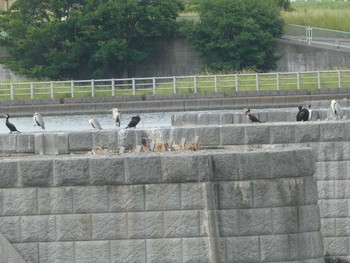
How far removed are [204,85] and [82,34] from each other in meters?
11.3

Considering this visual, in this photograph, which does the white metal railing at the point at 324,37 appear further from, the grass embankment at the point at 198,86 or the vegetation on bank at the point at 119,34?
the grass embankment at the point at 198,86

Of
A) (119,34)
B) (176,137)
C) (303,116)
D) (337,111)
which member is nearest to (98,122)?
(337,111)

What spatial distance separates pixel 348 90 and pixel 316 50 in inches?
447

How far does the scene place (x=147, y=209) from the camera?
12.5 metres

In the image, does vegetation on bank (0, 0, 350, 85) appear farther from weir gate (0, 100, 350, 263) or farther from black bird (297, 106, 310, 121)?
weir gate (0, 100, 350, 263)

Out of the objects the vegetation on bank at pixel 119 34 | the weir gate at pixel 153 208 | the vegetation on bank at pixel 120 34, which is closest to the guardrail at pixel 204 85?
the vegetation on bank at pixel 120 34

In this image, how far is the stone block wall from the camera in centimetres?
1245

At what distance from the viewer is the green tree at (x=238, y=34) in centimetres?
7012

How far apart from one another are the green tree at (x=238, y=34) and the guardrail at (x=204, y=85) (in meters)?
6.98

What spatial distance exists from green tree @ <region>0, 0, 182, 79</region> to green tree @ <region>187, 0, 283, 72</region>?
1992 mm

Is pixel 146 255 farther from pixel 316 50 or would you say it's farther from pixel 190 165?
pixel 316 50

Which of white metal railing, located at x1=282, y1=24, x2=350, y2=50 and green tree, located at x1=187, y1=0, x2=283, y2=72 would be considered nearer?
white metal railing, located at x1=282, y1=24, x2=350, y2=50

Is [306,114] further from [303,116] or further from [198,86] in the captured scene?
[198,86]

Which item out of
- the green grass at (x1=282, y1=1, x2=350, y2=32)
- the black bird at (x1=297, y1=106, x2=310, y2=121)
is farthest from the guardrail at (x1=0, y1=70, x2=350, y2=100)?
the black bird at (x1=297, y1=106, x2=310, y2=121)
